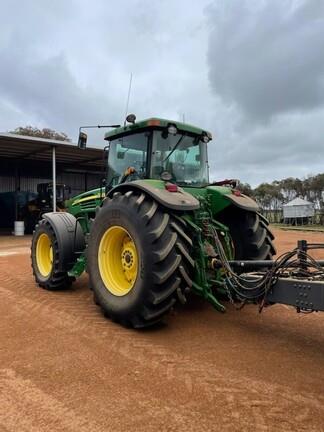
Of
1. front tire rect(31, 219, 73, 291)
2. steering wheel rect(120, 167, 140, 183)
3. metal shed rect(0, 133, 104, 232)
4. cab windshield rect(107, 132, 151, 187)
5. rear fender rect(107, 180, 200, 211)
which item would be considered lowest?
front tire rect(31, 219, 73, 291)

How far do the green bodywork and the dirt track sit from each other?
500mm

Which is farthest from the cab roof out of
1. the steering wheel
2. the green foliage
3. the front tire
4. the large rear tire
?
the green foliage

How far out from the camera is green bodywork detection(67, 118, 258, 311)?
14.7ft

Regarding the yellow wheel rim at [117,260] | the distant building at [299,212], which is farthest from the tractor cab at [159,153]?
the distant building at [299,212]

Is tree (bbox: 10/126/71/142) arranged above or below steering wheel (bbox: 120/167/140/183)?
above

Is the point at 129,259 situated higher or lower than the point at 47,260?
higher

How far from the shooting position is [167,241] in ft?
13.7

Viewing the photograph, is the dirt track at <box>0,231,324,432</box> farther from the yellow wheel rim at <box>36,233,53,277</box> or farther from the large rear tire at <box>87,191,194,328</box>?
the yellow wheel rim at <box>36,233,53,277</box>

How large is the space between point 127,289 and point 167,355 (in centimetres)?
117

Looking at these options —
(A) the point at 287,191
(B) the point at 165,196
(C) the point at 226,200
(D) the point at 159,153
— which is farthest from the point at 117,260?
(A) the point at 287,191

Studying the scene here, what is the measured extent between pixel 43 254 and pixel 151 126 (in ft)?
10.6

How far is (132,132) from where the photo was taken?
5.45 m

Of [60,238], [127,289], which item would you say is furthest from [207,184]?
[60,238]

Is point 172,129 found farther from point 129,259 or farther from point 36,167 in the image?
point 36,167
